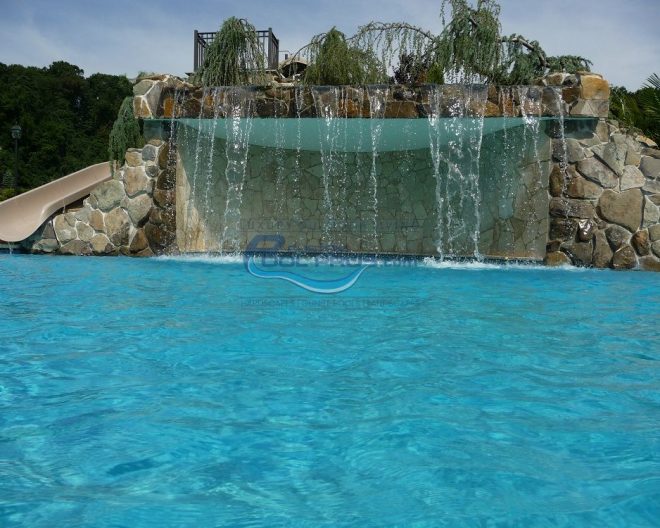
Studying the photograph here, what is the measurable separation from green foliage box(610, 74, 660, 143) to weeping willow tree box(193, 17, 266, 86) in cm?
719

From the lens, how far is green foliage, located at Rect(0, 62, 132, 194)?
3098cm

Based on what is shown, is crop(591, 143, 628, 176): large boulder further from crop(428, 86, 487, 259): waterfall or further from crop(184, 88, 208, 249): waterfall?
crop(184, 88, 208, 249): waterfall

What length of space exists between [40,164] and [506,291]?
29.9m

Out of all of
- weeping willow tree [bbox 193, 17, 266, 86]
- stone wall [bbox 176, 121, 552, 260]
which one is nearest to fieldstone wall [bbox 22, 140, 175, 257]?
stone wall [bbox 176, 121, 552, 260]

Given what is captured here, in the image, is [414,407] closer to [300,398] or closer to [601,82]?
[300,398]

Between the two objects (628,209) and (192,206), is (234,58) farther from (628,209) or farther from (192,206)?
(628,209)

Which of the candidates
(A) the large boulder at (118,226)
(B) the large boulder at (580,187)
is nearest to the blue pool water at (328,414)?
(B) the large boulder at (580,187)

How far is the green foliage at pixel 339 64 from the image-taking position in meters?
13.0

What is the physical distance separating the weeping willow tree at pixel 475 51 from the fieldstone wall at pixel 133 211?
4208 millimetres

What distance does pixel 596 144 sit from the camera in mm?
10281

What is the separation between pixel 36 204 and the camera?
12992 mm

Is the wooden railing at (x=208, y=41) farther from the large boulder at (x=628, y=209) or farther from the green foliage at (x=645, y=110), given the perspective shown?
the large boulder at (x=628, y=209)

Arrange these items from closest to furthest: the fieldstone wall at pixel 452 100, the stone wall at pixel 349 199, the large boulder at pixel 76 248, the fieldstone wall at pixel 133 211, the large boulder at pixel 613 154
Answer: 1. the fieldstone wall at pixel 452 100
2. the large boulder at pixel 613 154
3. the fieldstone wall at pixel 133 211
4. the large boulder at pixel 76 248
5. the stone wall at pixel 349 199

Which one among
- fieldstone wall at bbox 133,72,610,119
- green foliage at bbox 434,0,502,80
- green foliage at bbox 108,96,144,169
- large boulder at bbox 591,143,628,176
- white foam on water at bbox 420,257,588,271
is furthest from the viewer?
green foliage at bbox 434,0,502,80
